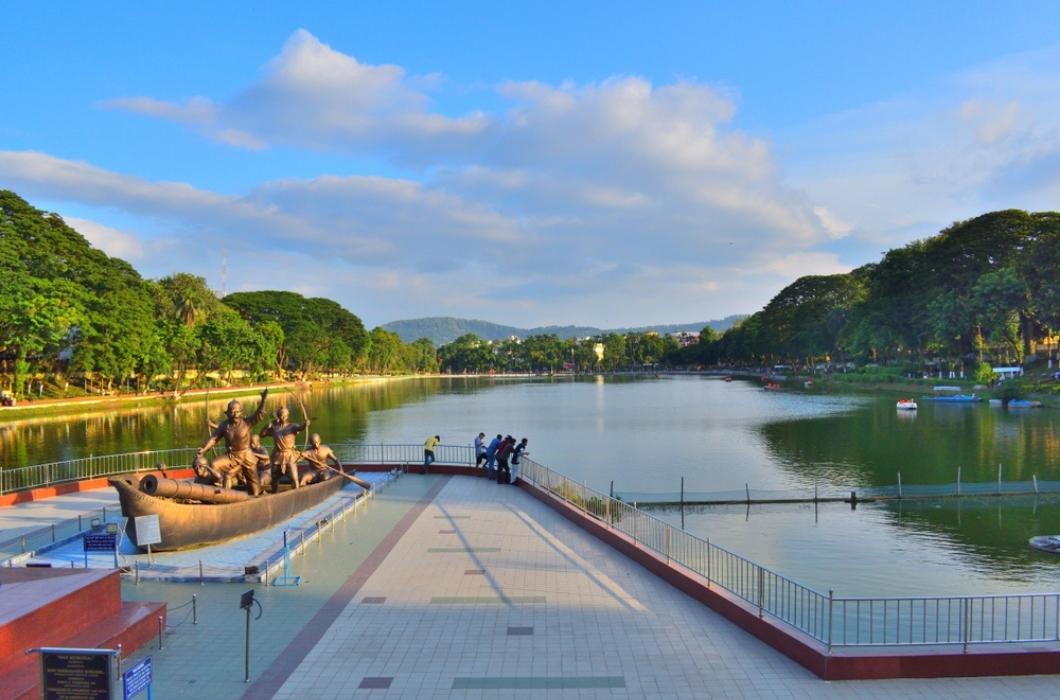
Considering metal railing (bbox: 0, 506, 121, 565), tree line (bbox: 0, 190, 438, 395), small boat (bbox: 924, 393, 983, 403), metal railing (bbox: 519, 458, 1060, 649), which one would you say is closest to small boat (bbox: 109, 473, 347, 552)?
metal railing (bbox: 0, 506, 121, 565)

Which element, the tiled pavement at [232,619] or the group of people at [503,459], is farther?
the group of people at [503,459]

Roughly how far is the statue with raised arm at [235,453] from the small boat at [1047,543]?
72.1ft

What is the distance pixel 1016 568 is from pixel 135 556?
21.8m

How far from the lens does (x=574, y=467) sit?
34500 mm

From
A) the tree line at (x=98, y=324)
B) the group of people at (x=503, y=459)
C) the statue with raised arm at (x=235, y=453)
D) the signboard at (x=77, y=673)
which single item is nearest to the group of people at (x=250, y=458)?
the statue with raised arm at (x=235, y=453)

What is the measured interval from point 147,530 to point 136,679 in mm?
7885

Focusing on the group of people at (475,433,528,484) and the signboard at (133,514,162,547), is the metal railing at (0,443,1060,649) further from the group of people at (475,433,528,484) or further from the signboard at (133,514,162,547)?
the signboard at (133,514,162,547)

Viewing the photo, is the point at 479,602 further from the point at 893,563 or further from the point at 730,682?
the point at 893,563

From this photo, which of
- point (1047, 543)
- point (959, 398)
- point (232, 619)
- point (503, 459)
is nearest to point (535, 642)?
point (232, 619)

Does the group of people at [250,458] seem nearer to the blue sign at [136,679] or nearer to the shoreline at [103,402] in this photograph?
the blue sign at [136,679]

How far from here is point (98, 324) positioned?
61.3 meters

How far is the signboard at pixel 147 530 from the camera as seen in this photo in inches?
534

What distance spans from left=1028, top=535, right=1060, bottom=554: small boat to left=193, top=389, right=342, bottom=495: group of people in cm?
2107

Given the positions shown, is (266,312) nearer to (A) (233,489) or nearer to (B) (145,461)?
(B) (145,461)
